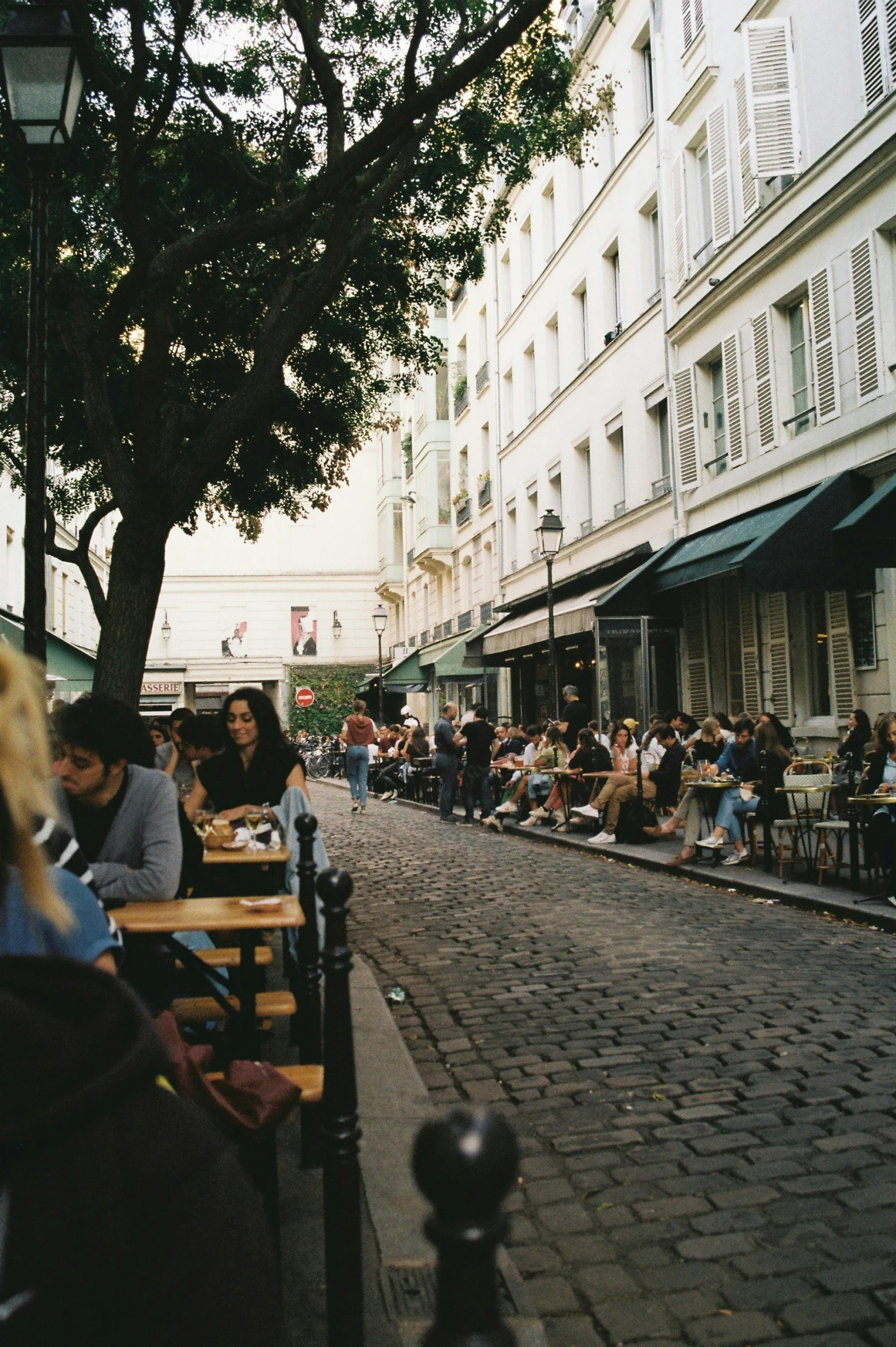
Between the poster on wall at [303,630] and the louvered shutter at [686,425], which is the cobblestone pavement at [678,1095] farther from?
the poster on wall at [303,630]

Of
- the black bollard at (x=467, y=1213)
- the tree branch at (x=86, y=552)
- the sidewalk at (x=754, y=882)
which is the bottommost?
the sidewalk at (x=754, y=882)

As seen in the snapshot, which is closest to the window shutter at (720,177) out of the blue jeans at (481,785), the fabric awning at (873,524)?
the fabric awning at (873,524)

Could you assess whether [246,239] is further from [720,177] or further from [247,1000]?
[720,177]

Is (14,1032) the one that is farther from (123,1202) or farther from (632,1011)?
(632,1011)

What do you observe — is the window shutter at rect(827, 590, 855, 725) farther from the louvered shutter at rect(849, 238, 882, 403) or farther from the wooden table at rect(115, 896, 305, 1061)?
the wooden table at rect(115, 896, 305, 1061)

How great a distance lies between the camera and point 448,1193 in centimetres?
109

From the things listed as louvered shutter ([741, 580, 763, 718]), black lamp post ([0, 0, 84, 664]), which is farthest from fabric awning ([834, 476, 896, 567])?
black lamp post ([0, 0, 84, 664])

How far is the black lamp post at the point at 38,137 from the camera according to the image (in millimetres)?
6375

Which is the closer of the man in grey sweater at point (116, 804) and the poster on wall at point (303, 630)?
the man in grey sweater at point (116, 804)

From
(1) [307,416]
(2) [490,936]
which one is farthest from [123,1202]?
(1) [307,416]

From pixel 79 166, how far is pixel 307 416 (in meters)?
3.76

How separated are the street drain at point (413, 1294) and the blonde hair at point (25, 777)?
201cm

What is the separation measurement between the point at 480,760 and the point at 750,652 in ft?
15.0

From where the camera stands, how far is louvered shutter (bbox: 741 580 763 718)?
56.0 ft
